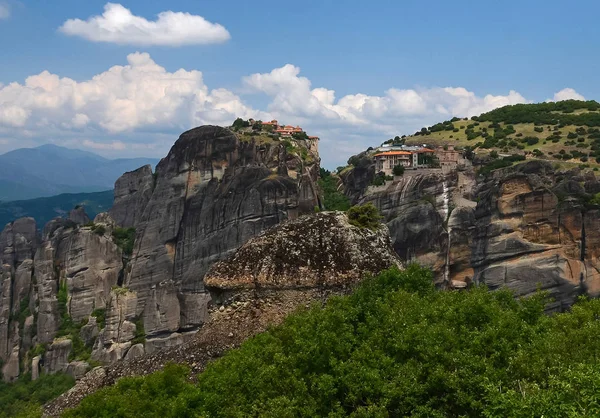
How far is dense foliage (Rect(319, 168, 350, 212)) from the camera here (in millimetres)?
83350

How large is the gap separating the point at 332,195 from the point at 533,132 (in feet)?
112

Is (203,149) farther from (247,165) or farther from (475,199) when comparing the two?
(475,199)

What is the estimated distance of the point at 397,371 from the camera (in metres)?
12.4

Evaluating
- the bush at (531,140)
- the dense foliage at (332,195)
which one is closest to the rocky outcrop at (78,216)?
the dense foliage at (332,195)

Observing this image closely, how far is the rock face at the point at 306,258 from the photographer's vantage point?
66.2ft

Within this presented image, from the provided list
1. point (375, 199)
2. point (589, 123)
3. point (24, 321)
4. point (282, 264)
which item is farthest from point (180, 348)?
point (589, 123)

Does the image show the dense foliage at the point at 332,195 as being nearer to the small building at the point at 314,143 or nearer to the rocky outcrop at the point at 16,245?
the small building at the point at 314,143

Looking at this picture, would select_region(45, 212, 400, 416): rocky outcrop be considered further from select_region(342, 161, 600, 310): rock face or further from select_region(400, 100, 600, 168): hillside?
select_region(400, 100, 600, 168): hillside

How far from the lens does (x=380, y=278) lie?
18719 mm

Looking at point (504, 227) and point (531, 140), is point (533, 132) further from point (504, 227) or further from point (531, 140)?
point (504, 227)

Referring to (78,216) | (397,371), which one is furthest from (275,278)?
(78,216)

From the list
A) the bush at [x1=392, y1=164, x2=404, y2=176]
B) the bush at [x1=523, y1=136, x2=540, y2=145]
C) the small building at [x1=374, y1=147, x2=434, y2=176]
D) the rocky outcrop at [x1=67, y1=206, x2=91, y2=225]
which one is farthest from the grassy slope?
the rocky outcrop at [x1=67, y1=206, x2=91, y2=225]

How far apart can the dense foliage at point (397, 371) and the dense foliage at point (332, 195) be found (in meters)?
63.2

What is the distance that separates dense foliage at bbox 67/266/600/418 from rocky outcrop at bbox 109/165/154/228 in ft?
259
